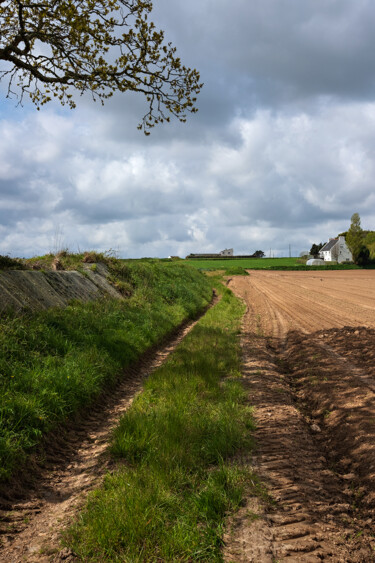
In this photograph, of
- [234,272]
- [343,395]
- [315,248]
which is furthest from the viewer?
[315,248]

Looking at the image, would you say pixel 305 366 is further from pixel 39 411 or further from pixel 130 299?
pixel 130 299

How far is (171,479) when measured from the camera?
13.1ft

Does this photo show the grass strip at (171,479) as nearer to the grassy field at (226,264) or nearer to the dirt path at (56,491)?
the dirt path at (56,491)

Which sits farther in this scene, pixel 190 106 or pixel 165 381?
pixel 190 106

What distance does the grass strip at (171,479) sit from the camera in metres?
3.13

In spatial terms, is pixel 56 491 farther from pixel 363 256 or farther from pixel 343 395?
pixel 363 256

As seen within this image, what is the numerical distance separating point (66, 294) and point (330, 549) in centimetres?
1004

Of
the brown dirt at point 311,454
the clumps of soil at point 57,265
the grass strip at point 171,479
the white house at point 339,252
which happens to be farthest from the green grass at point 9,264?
the white house at point 339,252

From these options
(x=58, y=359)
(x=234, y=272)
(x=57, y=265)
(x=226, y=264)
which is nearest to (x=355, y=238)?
(x=226, y=264)

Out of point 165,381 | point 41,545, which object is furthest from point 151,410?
point 41,545

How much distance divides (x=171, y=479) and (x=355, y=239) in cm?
8971

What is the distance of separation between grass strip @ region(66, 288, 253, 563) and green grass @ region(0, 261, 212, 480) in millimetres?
1131

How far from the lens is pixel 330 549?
3.09 metres

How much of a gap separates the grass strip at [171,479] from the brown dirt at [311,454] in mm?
264
